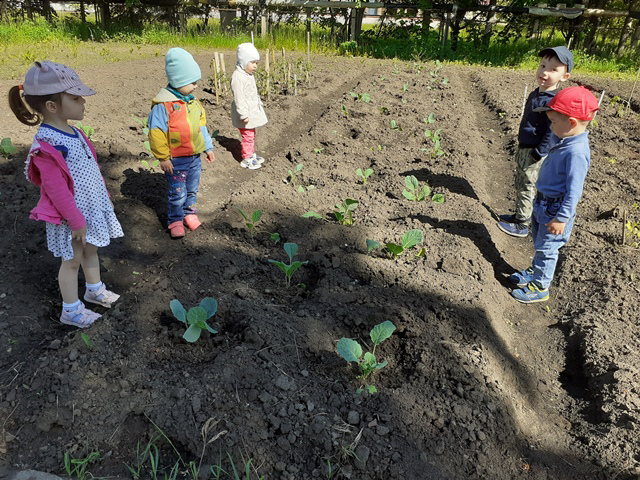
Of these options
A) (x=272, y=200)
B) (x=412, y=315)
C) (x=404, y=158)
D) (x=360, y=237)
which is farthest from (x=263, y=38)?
(x=412, y=315)

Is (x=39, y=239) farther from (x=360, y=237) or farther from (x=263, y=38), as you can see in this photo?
(x=263, y=38)

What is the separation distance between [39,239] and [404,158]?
14.7 feet

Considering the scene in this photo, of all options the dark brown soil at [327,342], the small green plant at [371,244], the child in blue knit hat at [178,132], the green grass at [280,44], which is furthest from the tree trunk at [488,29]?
the small green plant at [371,244]

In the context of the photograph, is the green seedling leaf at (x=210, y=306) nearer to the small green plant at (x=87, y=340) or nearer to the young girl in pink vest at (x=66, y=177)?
the small green plant at (x=87, y=340)

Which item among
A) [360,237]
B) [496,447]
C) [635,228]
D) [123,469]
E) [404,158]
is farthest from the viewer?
[404,158]

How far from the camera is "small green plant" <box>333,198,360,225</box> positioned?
178 inches

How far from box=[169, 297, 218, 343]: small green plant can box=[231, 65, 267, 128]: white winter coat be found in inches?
139

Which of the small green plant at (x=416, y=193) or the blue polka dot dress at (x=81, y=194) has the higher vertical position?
the blue polka dot dress at (x=81, y=194)

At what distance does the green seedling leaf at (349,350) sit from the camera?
107 inches

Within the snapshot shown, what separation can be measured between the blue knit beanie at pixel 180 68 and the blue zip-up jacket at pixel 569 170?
298 cm

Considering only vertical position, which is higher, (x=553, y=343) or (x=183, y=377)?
(x=183, y=377)

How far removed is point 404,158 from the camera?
638cm

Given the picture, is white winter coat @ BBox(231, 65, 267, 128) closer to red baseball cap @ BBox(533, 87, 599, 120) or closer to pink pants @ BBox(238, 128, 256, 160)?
pink pants @ BBox(238, 128, 256, 160)

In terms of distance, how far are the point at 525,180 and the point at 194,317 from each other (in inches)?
141
